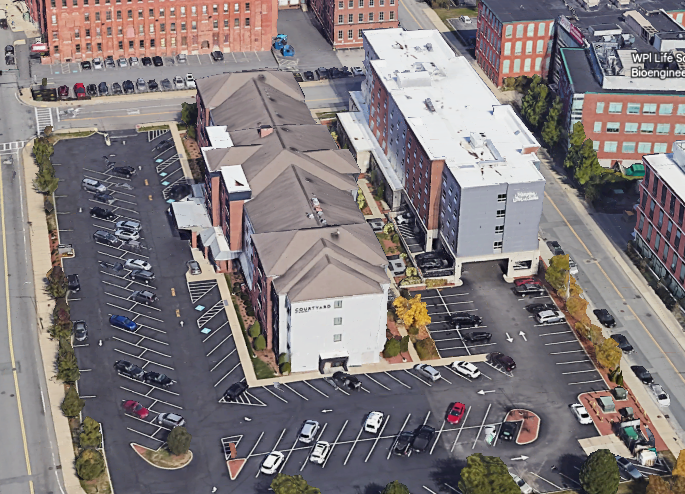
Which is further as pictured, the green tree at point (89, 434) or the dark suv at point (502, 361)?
the dark suv at point (502, 361)

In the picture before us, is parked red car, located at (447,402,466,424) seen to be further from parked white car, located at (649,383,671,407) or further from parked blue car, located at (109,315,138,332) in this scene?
parked blue car, located at (109,315,138,332)

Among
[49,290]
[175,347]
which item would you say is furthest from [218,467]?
[49,290]

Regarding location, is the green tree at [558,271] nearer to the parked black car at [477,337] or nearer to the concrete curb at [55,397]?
the parked black car at [477,337]

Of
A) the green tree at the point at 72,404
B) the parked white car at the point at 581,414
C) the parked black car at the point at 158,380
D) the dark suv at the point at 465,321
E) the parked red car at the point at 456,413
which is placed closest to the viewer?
the green tree at the point at 72,404

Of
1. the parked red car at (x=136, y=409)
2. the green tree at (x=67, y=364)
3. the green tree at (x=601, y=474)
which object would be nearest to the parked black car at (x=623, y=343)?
the green tree at (x=601, y=474)

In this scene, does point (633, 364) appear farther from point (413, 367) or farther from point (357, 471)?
point (357, 471)
